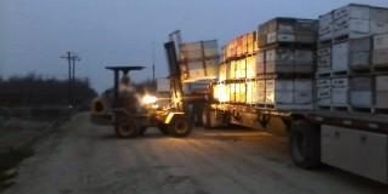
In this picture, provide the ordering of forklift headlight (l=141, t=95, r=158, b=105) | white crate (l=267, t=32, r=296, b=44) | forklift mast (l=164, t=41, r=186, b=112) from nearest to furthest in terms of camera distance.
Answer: white crate (l=267, t=32, r=296, b=44), forklift headlight (l=141, t=95, r=158, b=105), forklift mast (l=164, t=41, r=186, b=112)

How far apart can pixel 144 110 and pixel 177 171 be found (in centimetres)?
1158

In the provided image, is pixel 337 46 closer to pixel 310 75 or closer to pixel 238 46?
pixel 310 75

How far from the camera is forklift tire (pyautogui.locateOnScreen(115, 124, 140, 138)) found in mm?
26125

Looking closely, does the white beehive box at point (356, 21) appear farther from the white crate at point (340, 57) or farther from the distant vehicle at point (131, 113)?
the distant vehicle at point (131, 113)

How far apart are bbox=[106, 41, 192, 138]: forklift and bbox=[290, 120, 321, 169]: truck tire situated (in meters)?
10.9

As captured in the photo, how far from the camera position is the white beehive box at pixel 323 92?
15.4 m

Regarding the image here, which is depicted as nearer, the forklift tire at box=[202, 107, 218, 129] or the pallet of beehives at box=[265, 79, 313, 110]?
the pallet of beehives at box=[265, 79, 313, 110]

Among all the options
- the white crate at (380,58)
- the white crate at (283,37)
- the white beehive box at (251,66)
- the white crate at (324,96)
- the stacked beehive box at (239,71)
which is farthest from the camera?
the stacked beehive box at (239,71)

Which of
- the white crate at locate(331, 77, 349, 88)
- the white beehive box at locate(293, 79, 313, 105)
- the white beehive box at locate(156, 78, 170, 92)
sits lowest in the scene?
the white beehive box at locate(293, 79, 313, 105)

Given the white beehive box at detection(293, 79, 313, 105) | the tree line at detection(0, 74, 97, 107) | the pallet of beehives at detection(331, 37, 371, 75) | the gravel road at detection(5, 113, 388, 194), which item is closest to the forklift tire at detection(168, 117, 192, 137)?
the gravel road at detection(5, 113, 388, 194)

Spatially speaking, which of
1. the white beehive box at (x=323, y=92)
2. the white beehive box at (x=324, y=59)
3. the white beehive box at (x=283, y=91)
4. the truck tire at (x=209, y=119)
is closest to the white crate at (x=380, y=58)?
the white beehive box at (x=323, y=92)

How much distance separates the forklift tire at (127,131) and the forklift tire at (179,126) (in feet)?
4.03

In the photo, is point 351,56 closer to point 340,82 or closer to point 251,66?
point 340,82

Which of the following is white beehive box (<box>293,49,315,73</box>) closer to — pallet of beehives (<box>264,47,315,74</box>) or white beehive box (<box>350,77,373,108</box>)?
pallet of beehives (<box>264,47,315,74</box>)
